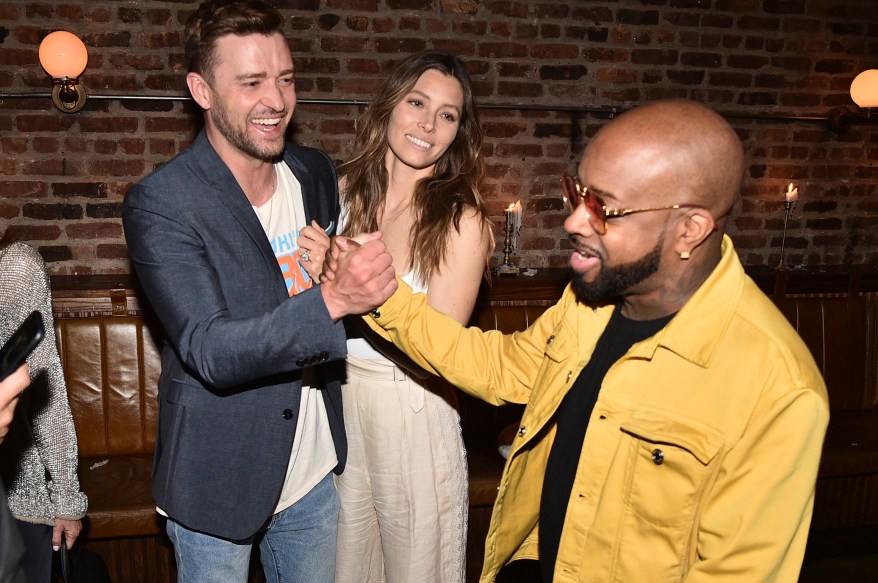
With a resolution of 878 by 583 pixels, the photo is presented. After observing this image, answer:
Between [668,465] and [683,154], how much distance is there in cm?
57

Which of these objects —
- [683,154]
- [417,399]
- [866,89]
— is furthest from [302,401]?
[866,89]

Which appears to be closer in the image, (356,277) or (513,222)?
(356,277)

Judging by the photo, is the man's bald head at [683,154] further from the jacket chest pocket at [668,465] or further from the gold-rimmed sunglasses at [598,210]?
the jacket chest pocket at [668,465]

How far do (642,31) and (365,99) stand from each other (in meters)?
1.50

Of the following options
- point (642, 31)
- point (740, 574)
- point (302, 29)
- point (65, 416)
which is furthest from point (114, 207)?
point (740, 574)

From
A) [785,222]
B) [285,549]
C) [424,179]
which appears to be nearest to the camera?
[285,549]

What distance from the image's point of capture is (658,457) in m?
1.39

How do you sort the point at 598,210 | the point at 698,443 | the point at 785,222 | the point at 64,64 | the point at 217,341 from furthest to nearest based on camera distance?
the point at 785,222 → the point at 64,64 → the point at 217,341 → the point at 598,210 → the point at 698,443

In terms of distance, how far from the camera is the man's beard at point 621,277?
146 cm

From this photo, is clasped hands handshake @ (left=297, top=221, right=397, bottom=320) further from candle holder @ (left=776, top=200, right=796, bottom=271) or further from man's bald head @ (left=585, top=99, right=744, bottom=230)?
candle holder @ (left=776, top=200, right=796, bottom=271)

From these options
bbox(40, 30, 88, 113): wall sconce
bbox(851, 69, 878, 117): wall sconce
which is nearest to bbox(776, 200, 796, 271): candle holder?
bbox(851, 69, 878, 117): wall sconce

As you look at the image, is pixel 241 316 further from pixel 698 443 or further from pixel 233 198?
pixel 698 443

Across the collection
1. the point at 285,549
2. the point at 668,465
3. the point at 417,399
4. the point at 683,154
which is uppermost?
the point at 683,154

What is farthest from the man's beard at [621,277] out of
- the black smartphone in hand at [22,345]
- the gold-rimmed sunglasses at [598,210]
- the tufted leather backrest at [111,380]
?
the tufted leather backrest at [111,380]
